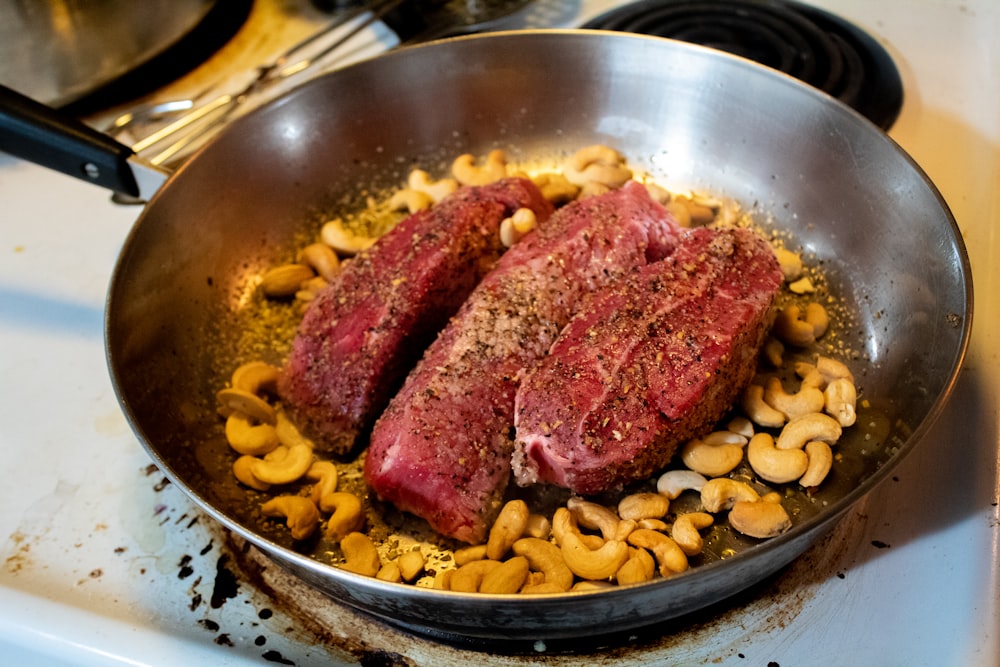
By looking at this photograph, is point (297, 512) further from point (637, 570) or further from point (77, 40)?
point (77, 40)

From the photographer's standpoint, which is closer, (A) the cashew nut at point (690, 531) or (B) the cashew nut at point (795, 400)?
(A) the cashew nut at point (690, 531)

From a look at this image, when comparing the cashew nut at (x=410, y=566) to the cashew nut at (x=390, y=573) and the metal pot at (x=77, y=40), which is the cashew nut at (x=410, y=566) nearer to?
the cashew nut at (x=390, y=573)

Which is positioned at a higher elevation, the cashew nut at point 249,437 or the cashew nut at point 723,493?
the cashew nut at point 723,493

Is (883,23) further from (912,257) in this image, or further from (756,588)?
(756,588)

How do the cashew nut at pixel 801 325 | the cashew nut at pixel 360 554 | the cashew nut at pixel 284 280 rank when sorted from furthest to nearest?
the cashew nut at pixel 284 280
the cashew nut at pixel 801 325
the cashew nut at pixel 360 554

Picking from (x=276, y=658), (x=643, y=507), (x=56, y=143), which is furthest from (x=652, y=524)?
(x=56, y=143)

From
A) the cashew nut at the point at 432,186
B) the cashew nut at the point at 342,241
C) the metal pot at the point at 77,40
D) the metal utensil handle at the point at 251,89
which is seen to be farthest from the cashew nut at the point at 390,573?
the metal pot at the point at 77,40
